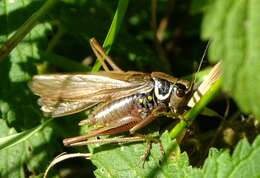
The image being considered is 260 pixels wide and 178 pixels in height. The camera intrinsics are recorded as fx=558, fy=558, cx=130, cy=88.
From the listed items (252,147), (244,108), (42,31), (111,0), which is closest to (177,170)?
(252,147)

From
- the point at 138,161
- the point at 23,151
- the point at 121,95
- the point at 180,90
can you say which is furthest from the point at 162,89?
the point at 23,151

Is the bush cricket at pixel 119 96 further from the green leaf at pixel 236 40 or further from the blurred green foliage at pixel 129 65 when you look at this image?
the green leaf at pixel 236 40

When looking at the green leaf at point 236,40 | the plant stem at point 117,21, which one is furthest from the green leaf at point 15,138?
the green leaf at point 236,40

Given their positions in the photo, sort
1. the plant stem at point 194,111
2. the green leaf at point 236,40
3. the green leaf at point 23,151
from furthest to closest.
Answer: the green leaf at point 23,151 < the plant stem at point 194,111 < the green leaf at point 236,40

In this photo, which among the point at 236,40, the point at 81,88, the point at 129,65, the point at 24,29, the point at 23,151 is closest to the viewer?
the point at 236,40

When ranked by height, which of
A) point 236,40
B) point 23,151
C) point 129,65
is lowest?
point 23,151

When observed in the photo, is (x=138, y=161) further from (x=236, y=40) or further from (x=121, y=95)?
(x=236, y=40)

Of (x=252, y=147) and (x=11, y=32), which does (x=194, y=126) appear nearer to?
(x=252, y=147)
